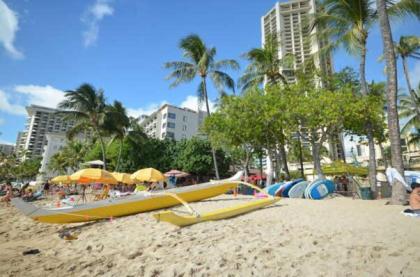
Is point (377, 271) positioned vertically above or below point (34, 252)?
above

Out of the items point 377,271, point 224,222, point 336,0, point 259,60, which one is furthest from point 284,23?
point 377,271

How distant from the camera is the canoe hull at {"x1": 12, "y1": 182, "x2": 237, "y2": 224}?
7562 mm

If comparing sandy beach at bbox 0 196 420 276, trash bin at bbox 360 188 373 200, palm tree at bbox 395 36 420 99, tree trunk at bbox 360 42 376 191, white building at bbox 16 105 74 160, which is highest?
white building at bbox 16 105 74 160

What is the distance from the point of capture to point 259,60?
65.5 ft

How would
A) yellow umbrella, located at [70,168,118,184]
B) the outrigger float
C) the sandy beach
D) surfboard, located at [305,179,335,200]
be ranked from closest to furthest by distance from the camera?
1. the sandy beach
2. the outrigger float
3. yellow umbrella, located at [70,168,118,184]
4. surfboard, located at [305,179,335,200]

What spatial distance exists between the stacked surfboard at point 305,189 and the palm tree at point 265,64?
953 cm

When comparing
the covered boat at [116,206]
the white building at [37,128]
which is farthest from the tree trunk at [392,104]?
the white building at [37,128]

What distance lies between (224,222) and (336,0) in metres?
12.2

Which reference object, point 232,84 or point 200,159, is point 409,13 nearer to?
point 232,84

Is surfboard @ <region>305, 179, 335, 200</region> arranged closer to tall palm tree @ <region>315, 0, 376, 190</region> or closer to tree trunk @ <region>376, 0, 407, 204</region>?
tall palm tree @ <region>315, 0, 376, 190</region>

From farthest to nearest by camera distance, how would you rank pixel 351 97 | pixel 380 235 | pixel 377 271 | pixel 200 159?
pixel 200 159 → pixel 351 97 → pixel 380 235 → pixel 377 271

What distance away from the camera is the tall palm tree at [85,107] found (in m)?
24.7

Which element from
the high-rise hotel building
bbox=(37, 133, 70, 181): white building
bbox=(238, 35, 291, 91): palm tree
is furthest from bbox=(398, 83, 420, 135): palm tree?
bbox=(37, 133, 70, 181): white building

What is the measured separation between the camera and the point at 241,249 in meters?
4.59
